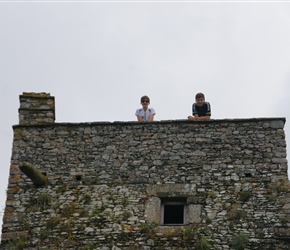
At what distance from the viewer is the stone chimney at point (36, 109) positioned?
16031 mm

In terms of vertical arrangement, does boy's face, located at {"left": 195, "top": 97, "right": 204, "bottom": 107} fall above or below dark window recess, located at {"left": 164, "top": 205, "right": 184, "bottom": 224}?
above

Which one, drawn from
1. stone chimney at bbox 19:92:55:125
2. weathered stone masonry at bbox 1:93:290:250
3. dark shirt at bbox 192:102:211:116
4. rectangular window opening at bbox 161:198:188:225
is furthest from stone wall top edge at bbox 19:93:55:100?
rectangular window opening at bbox 161:198:188:225

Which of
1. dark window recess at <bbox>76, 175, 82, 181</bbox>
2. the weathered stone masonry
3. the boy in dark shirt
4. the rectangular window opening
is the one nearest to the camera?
the weathered stone masonry

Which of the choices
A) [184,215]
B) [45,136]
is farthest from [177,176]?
[45,136]

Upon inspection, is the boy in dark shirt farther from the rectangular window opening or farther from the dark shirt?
the rectangular window opening

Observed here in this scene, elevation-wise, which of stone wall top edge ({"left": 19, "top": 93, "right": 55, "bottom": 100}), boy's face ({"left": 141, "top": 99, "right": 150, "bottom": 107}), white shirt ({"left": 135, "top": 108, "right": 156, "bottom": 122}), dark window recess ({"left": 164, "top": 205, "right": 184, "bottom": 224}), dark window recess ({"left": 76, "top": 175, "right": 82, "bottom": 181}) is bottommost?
dark window recess ({"left": 164, "top": 205, "right": 184, "bottom": 224})

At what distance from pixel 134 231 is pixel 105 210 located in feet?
2.42

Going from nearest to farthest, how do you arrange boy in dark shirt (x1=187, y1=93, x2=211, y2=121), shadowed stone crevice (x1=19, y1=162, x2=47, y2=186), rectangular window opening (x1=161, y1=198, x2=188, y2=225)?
shadowed stone crevice (x1=19, y1=162, x2=47, y2=186) < rectangular window opening (x1=161, y1=198, x2=188, y2=225) < boy in dark shirt (x1=187, y1=93, x2=211, y2=121)

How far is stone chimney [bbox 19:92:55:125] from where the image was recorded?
16.0 m

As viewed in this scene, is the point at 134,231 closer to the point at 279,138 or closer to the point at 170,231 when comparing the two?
the point at 170,231

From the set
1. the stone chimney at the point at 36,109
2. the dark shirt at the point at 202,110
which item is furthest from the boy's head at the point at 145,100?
the stone chimney at the point at 36,109

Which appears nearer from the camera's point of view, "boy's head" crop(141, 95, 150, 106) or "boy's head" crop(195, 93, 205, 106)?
"boy's head" crop(195, 93, 205, 106)

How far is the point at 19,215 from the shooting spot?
583 inches

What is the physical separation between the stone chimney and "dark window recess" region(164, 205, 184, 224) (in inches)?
123
